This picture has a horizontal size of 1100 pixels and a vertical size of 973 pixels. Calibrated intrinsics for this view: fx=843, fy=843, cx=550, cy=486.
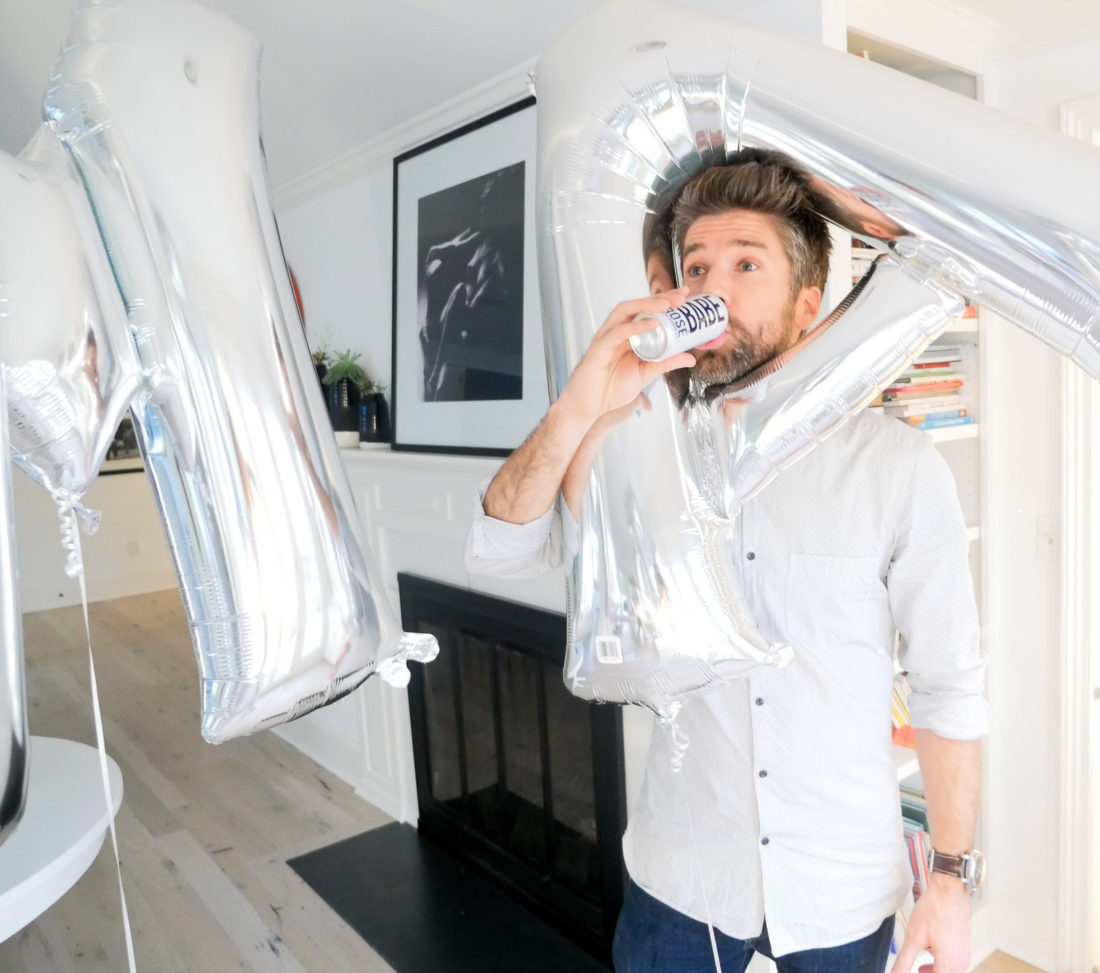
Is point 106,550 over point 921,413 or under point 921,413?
under

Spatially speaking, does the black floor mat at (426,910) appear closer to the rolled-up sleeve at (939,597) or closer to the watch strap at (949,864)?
the watch strap at (949,864)

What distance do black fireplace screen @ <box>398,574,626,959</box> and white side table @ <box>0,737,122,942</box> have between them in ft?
3.14

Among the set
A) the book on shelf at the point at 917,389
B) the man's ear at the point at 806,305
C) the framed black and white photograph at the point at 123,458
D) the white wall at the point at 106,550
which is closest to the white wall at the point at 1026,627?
the book on shelf at the point at 917,389

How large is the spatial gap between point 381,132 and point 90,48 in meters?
2.13

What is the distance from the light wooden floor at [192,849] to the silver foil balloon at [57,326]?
2.06 metres

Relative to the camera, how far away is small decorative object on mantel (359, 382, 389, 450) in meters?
2.52

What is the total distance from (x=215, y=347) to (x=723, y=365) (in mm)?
326

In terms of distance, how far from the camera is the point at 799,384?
47 cm

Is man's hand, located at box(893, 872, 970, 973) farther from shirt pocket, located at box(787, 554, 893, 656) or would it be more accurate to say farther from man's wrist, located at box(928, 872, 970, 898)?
shirt pocket, located at box(787, 554, 893, 656)

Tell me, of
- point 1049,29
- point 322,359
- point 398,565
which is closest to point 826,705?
point 1049,29

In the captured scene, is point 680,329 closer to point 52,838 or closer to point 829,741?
point 829,741

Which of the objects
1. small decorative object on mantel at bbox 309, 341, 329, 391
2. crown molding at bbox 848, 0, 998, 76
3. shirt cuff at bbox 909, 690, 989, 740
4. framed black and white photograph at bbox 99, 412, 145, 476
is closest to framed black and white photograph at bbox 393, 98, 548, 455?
small decorative object on mantel at bbox 309, 341, 329, 391

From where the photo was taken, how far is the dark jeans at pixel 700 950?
0.94 meters

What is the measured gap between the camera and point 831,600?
3.14 feet
